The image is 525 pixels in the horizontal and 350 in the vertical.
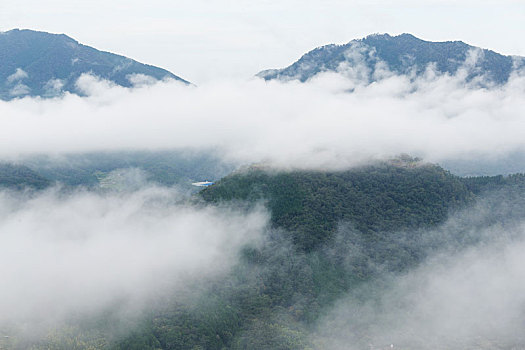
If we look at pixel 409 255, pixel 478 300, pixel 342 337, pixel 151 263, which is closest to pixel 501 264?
pixel 478 300

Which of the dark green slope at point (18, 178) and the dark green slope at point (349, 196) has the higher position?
the dark green slope at point (349, 196)

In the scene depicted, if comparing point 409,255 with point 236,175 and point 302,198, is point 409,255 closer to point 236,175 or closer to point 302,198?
point 302,198

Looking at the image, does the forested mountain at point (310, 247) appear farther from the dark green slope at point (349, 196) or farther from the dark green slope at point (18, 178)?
the dark green slope at point (18, 178)

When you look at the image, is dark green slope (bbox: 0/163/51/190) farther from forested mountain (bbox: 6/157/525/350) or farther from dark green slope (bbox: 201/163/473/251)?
dark green slope (bbox: 201/163/473/251)

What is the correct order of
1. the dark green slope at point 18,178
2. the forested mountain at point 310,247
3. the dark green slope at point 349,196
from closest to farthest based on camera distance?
the forested mountain at point 310,247 → the dark green slope at point 349,196 → the dark green slope at point 18,178

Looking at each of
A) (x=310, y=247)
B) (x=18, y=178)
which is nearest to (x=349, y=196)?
(x=310, y=247)

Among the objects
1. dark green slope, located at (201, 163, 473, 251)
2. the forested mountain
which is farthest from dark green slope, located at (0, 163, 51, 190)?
dark green slope, located at (201, 163, 473, 251)

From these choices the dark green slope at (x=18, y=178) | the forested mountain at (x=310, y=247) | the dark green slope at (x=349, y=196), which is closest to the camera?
the forested mountain at (x=310, y=247)

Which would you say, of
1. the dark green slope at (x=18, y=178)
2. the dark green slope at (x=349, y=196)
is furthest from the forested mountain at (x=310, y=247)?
the dark green slope at (x=18, y=178)

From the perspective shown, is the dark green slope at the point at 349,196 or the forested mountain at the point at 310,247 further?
the dark green slope at the point at 349,196
